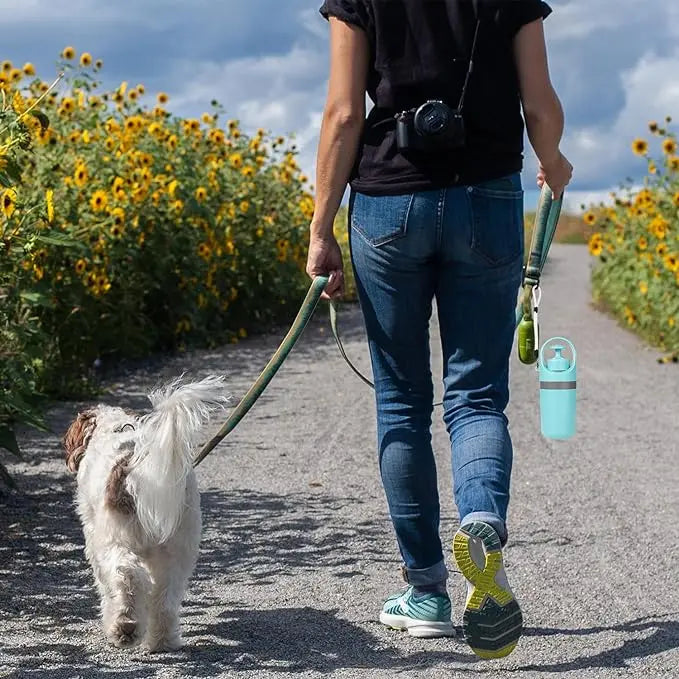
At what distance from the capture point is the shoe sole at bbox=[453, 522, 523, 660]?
318cm

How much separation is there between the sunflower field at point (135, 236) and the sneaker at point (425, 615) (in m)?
2.41

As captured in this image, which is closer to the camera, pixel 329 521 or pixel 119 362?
pixel 329 521

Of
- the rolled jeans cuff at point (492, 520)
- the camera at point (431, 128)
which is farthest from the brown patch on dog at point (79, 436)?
the camera at point (431, 128)

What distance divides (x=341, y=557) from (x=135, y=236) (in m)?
5.74

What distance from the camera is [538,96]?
333cm

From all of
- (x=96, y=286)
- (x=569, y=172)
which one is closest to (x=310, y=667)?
(x=569, y=172)

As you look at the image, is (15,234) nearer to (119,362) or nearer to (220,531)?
(220,531)

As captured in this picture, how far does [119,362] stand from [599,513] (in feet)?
17.0

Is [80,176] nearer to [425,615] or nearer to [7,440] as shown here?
[7,440]

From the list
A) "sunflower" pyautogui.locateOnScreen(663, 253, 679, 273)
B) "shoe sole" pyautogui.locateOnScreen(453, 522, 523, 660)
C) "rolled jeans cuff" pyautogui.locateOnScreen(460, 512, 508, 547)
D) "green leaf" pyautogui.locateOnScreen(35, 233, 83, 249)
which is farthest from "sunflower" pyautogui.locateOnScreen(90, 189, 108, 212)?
"shoe sole" pyautogui.locateOnScreen(453, 522, 523, 660)

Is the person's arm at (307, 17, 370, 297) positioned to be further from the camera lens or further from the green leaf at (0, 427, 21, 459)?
the green leaf at (0, 427, 21, 459)

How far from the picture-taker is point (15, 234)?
5.56 metres

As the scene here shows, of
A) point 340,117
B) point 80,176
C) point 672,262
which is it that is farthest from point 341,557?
point 672,262

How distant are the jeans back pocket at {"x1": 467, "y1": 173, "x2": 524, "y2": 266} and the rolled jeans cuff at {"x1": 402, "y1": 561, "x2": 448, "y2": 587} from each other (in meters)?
1.03
